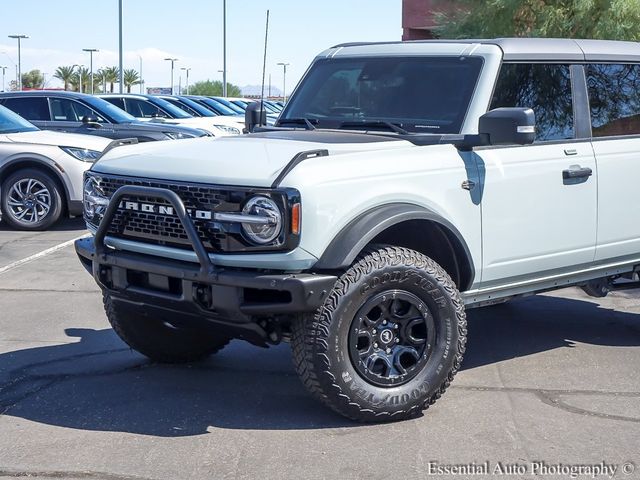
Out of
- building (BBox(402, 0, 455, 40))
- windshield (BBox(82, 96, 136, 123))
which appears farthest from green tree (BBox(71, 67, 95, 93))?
windshield (BBox(82, 96, 136, 123))

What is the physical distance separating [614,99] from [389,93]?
61.1 inches

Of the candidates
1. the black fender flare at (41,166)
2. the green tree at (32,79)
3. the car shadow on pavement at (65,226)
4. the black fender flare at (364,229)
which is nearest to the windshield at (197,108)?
the car shadow on pavement at (65,226)

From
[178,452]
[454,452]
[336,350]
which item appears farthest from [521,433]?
[178,452]

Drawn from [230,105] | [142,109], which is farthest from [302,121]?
[230,105]

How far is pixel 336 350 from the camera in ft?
15.5

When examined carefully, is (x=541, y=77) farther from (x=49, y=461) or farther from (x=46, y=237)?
(x=46, y=237)

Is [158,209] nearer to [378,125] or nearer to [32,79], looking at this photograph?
[378,125]

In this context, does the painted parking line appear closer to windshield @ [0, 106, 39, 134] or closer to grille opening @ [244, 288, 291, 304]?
windshield @ [0, 106, 39, 134]

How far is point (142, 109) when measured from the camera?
20.8m

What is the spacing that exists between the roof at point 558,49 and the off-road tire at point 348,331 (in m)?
1.64

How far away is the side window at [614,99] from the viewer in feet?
20.8

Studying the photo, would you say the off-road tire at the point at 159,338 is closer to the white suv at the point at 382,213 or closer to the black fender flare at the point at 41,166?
the white suv at the point at 382,213

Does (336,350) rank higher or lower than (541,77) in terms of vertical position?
lower

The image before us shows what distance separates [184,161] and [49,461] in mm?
1586
